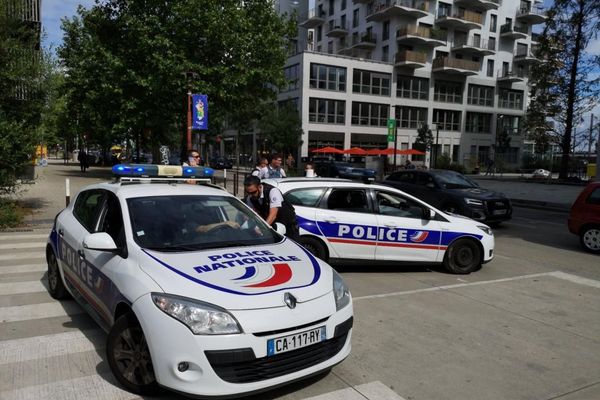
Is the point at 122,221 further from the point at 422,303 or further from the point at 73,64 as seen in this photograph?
the point at 73,64

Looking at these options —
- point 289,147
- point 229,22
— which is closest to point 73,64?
point 229,22

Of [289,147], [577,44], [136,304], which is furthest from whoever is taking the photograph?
[289,147]

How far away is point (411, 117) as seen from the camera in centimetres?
5722

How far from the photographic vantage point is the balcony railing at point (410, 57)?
5381cm

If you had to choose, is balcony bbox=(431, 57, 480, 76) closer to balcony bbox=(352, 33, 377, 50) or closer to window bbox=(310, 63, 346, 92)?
balcony bbox=(352, 33, 377, 50)

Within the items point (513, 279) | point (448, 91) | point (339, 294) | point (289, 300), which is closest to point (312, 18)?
point (448, 91)

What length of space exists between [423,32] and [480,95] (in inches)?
498

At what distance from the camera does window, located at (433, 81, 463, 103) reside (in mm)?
58594

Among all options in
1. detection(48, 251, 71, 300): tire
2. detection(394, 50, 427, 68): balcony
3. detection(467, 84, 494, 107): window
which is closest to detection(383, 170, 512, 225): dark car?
detection(48, 251, 71, 300): tire

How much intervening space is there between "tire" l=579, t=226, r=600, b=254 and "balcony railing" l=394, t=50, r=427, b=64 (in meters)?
46.9

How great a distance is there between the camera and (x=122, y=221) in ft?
14.0

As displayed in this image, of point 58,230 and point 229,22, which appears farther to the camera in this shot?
point 229,22

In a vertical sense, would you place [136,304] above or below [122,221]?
below

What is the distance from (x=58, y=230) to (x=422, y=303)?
14.6ft
